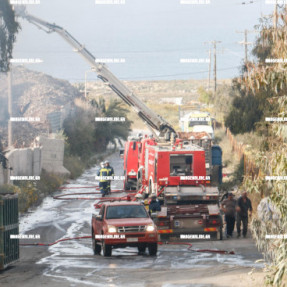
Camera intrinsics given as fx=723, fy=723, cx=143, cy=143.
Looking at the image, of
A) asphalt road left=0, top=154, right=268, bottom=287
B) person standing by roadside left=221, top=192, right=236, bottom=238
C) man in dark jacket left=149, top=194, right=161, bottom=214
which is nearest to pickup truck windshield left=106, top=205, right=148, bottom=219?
asphalt road left=0, top=154, right=268, bottom=287

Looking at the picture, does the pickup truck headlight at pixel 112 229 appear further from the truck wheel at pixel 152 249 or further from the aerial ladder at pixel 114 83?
the aerial ladder at pixel 114 83

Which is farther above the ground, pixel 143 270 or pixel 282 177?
pixel 282 177

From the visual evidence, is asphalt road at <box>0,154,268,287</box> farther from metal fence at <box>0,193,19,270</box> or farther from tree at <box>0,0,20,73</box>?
tree at <box>0,0,20,73</box>

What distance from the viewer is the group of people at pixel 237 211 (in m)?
23.0

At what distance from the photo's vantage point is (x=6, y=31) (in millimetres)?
21516

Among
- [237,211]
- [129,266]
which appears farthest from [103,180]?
[129,266]

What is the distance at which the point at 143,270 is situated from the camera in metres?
17.0

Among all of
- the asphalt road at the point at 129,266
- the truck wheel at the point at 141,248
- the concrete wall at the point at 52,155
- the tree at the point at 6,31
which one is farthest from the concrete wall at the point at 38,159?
the truck wheel at the point at 141,248

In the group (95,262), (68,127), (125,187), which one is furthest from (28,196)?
(68,127)

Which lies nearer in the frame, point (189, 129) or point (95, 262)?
point (95, 262)

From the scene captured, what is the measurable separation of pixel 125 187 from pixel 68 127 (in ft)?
64.8

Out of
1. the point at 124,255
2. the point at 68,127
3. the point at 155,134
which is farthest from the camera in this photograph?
the point at 68,127

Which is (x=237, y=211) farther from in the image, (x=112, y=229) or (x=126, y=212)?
(x=112, y=229)

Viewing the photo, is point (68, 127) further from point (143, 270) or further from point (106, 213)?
point (143, 270)
